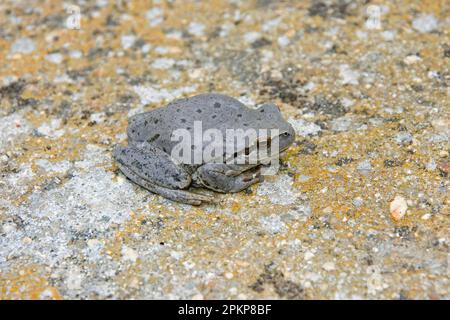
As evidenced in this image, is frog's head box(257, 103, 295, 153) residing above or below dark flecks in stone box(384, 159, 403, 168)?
above

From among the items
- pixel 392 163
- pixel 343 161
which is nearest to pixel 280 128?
pixel 343 161

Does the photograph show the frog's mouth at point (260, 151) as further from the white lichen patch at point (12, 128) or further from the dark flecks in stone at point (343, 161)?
the white lichen patch at point (12, 128)

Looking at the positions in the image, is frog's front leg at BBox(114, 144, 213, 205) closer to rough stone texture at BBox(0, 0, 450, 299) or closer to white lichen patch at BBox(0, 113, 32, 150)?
rough stone texture at BBox(0, 0, 450, 299)

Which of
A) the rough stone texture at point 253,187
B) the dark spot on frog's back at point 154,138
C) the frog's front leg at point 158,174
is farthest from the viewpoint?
the dark spot on frog's back at point 154,138

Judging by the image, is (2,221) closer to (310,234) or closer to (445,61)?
(310,234)

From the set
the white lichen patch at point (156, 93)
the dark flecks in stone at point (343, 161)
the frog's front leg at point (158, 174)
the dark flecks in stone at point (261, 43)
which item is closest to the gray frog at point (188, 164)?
the frog's front leg at point (158, 174)

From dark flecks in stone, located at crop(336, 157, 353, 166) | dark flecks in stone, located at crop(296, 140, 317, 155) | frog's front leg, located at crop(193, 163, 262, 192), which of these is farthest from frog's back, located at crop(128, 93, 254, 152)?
dark flecks in stone, located at crop(336, 157, 353, 166)

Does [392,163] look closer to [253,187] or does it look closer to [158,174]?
[253,187]
